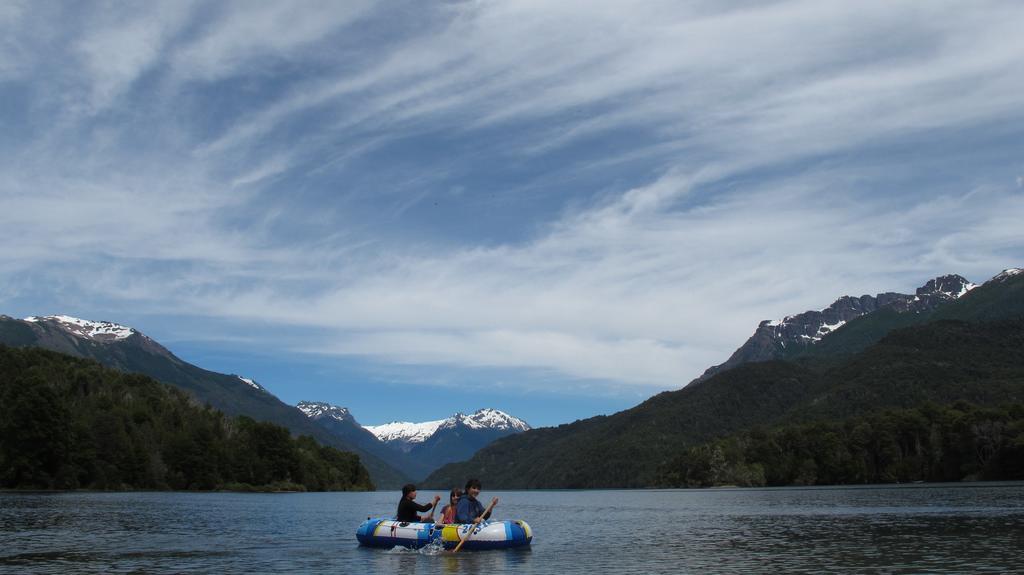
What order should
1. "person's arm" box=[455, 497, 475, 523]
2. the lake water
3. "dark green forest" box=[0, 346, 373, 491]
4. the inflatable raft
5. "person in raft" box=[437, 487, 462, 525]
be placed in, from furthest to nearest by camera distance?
"dark green forest" box=[0, 346, 373, 491] → "person in raft" box=[437, 487, 462, 525] → "person's arm" box=[455, 497, 475, 523] → the inflatable raft → the lake water

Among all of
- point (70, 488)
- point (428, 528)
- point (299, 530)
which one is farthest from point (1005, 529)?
point (70, 488)

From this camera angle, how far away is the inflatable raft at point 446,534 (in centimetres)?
4859

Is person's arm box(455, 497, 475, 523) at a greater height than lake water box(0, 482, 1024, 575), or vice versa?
person's arm box(455, 497, 475, 523)

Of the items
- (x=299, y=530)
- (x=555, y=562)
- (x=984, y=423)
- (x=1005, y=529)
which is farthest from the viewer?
(x=984, y=423)

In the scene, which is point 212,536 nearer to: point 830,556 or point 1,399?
point 830,556

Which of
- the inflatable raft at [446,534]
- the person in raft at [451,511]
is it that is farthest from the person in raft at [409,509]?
the person in raft at [451,511]

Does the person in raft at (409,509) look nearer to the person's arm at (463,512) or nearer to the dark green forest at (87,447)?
the person's arm at (463,512)

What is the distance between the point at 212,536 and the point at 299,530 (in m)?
10.6

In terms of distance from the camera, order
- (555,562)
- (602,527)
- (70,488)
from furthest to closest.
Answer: (70,488) → (602,527) → (555,562)

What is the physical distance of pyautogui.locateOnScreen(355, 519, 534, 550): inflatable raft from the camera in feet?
159

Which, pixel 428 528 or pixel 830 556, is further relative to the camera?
pixel 428 528

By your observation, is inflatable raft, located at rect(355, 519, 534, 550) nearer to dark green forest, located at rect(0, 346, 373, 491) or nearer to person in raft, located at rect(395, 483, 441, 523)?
person in raft, located at rect(395, 483, 441, 523)

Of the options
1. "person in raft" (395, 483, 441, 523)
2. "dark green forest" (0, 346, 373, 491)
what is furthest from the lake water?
"dark green forest" (0, 346, 373, 491)

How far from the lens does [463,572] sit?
40.1 m
